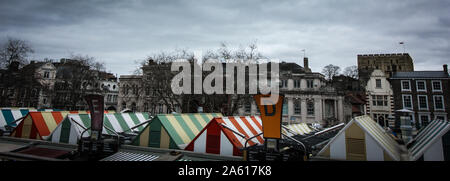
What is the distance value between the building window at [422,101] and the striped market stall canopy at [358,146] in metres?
34.6

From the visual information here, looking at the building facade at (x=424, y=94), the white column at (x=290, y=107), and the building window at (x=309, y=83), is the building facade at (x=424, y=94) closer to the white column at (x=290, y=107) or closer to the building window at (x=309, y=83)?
the building window at (x=309, y=83)

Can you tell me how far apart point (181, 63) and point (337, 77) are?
34.7 meters

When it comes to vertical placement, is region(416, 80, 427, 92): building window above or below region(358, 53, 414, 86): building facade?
below

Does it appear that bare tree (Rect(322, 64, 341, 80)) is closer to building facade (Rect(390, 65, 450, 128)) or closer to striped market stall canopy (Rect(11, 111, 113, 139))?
building facade (Rect(390, 65, 450, 128))

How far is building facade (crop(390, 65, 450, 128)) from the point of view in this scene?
2961cm

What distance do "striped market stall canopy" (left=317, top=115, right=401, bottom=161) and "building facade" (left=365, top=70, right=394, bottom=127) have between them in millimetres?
34995


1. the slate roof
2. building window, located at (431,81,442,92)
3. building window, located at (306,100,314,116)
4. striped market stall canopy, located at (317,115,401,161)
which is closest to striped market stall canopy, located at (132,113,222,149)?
striped market stall canopy, located at (317,115,401,161)

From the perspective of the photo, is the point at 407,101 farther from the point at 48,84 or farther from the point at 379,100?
the point at 48,84

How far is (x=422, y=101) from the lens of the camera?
30422mm

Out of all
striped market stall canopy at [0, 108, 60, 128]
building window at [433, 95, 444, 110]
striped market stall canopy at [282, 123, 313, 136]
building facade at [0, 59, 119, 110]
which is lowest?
striped market stall canopy at [282, 123, 313, 136]

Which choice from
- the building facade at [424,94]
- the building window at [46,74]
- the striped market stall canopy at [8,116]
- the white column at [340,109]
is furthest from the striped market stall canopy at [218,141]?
the building window at [46,74]
